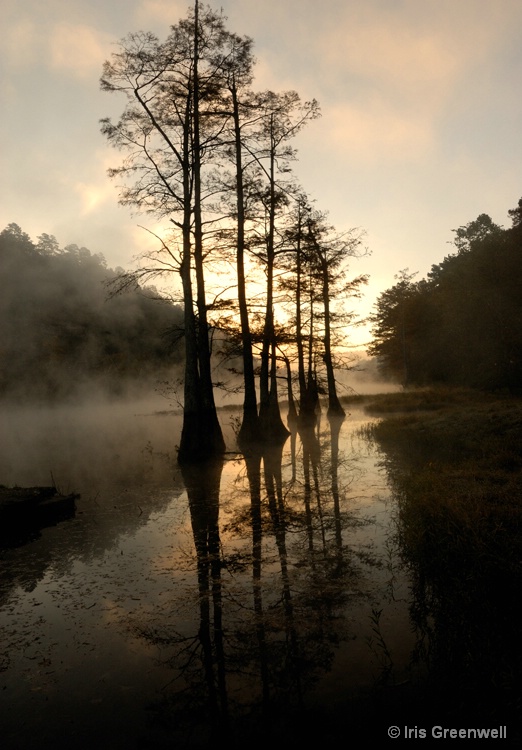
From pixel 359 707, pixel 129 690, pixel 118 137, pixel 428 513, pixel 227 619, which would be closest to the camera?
pixel 359 707

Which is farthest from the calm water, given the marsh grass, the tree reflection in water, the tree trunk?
the tree trunk

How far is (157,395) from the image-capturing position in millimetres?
76062

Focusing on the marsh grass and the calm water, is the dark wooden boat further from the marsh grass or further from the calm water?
the marsh grass

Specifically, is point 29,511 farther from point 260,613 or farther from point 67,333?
point 67,333

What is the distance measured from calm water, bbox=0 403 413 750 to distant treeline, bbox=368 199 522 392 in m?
30.4

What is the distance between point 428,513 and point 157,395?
72.0m

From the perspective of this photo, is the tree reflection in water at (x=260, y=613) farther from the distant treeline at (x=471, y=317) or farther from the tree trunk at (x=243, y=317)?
the distant treeline at (x=471, y=317)

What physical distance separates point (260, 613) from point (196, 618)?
2.06 feet

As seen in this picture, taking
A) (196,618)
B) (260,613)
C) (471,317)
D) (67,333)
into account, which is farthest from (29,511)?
(67,333)

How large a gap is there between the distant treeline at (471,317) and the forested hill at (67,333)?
3658 centimetres

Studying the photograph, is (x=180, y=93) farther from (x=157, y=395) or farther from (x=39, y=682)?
(x=157, y=395)

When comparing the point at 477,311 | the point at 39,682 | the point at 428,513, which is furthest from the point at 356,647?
the point at 477,311

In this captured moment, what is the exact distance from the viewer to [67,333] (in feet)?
276

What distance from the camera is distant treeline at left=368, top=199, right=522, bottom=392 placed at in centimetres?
3475
